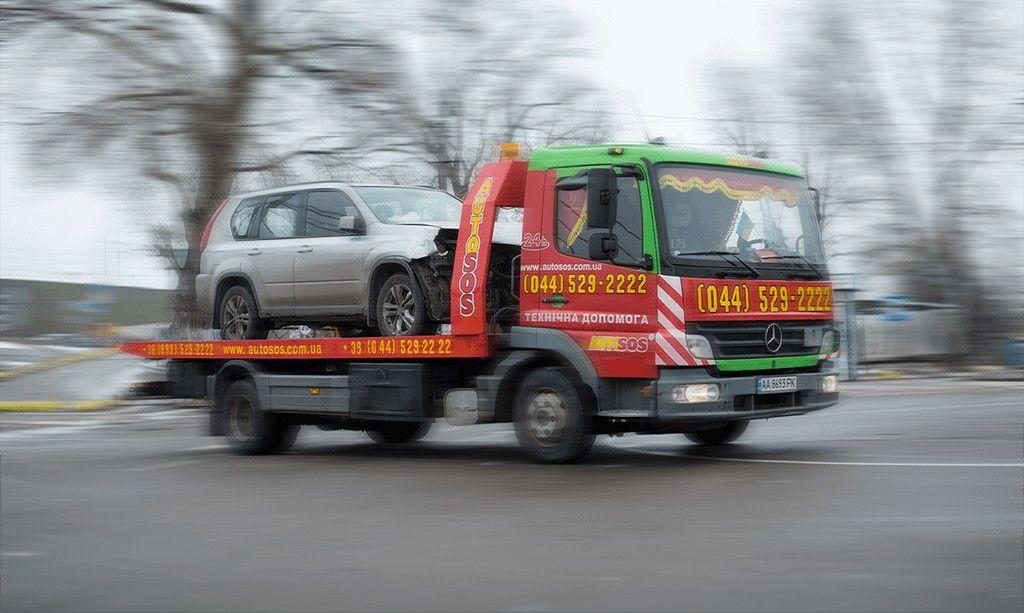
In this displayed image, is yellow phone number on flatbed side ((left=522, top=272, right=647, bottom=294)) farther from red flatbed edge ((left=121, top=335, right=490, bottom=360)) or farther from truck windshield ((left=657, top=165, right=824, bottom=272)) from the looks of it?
red flatbed edge ((left=121, top=335, right=490, bottom=360))

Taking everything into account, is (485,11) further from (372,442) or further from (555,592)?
(555,592)

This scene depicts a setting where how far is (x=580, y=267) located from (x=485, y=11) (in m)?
13.3

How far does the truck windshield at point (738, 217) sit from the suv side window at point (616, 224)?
0.22m

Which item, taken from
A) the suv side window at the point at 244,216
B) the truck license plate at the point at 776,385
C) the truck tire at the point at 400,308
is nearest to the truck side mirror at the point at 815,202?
the truck license plate at the point at 776,385

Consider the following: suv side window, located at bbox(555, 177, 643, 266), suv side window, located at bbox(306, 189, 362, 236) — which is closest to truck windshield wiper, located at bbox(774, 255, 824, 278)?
suv side window, located at bbox(555, 177, 643, 266)

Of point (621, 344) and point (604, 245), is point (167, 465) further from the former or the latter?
point (604, 245)

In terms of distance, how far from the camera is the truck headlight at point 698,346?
34.9 ft

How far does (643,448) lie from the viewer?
1316 cm

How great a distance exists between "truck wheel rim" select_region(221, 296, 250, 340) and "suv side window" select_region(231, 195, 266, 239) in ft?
2.28

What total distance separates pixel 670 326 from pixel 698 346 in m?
0.28

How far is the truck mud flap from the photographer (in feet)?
39.7

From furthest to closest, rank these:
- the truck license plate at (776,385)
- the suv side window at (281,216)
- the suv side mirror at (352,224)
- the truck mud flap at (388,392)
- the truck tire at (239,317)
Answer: the truck tire at (239,317) < the suv side window at (281,216) < the suv side mirror at (352,224) < the truck mud flap at (388,392) < the truck license plate at (776,385)

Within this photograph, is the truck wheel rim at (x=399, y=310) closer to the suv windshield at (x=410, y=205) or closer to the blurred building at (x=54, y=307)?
the suv windshield at (x=410, y=205)

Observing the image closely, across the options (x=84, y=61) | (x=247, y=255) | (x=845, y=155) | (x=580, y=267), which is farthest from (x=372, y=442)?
(x=845, y=155)
